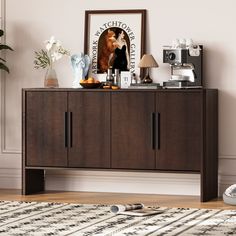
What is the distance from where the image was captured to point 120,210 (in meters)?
5.89

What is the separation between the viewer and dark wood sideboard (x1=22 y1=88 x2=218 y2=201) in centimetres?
669

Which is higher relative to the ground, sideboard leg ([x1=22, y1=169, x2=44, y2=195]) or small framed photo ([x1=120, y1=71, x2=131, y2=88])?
small framed photo ([x1=120, y1=71, x2=131, y2=88])

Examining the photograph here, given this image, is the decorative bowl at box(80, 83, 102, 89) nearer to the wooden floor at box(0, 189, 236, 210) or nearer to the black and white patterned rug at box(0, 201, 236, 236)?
the wooden floor at box(0, 189, 236, 210)

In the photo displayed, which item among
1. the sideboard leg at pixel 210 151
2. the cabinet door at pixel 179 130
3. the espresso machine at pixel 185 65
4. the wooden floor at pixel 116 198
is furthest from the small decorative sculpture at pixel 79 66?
the sideboard leg at pixel 210 151

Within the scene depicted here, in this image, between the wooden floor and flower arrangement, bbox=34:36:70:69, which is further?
flower arrangement, bbox=34:36:70:69

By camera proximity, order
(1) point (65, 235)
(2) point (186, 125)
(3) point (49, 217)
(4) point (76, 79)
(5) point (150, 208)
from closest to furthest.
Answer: (1) point (65, 235), (3) point (49, 217), (5) point (150, 208), (2) point (186, 125), (4) point (76, 79)

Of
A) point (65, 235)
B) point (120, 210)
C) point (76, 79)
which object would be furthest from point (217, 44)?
point (65, 235)

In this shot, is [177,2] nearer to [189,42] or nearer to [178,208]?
[189,42]

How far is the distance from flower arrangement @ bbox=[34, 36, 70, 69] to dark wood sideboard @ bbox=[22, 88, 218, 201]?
42 cm

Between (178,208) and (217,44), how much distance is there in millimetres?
1590

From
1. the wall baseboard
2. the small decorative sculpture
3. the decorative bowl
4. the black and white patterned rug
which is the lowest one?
the black and white patterned rug

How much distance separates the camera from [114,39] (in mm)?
7250

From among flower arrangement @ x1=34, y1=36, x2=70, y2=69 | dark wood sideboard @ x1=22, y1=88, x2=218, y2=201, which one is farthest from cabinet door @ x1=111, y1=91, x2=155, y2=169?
flower arrangement @ x1=34, y1=36, x2=70, y2=69

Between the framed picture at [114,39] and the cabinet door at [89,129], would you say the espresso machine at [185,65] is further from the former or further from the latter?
the cabinet door at [89,129]
